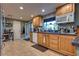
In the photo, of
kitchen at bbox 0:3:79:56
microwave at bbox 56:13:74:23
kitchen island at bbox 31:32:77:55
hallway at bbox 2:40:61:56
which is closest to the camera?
hallway at bbox 2:40:61:56

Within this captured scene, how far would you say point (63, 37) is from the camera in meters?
2.43

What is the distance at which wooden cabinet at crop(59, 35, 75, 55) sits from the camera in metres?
2.18

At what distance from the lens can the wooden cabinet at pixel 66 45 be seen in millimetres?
2179

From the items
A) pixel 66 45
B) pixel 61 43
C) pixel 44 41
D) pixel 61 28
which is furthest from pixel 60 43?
pixel 44 41

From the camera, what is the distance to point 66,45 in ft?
7.66

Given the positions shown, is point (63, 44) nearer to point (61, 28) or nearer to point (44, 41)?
point (61, 28)

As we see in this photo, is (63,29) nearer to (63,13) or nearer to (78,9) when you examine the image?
(63,13)

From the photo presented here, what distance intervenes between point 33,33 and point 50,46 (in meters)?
1.41

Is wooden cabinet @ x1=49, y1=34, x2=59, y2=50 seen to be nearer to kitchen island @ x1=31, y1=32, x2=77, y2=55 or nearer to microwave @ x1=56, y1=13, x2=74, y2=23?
kitchen island @ x1=31, y1=32, x2=77, y2=55

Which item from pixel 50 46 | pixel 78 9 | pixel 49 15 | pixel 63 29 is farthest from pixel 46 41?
pixel 78 9

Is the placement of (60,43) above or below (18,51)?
above

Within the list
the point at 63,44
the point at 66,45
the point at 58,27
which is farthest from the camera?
the point at 58,27

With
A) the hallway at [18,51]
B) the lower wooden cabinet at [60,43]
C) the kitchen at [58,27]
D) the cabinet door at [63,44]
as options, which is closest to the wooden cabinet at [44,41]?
the lower wooden cabinet at [60,43]

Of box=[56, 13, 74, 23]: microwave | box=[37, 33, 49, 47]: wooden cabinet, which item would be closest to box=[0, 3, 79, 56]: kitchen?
box=[56, 13, 74, 23]: microwave
